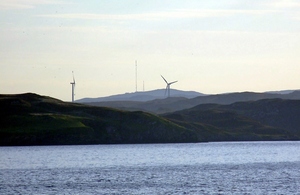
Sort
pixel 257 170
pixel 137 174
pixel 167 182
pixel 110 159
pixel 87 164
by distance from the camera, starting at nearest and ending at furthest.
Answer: pixel 167 182, pixel 137 174, pixel 257 170, pixel 87 164, pixel 110 159

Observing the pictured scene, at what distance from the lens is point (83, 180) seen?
427ft

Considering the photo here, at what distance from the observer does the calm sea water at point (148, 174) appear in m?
116

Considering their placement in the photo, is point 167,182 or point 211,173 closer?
point 167,182

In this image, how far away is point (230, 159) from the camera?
18775cm

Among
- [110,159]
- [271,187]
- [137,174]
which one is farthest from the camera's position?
[110,159]

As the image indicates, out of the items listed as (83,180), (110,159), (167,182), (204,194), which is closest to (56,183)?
(83,180)

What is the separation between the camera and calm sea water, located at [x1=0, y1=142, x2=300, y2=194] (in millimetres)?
116062

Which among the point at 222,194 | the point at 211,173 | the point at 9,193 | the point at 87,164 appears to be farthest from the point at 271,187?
the point at 87,164

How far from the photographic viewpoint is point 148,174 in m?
142

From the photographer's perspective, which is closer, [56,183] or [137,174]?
[56,183]

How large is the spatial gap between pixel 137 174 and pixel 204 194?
35136 mm

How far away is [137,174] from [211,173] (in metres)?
13.5

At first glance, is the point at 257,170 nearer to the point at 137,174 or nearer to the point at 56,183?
the point at 137,174

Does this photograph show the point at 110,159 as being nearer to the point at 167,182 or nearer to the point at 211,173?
the point at 211,173
